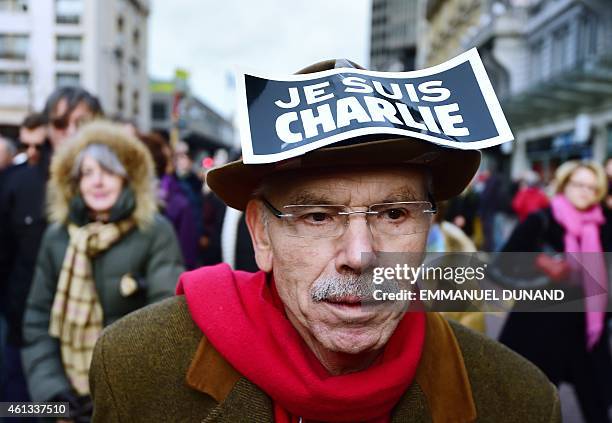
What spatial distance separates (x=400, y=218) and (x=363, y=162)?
18 cm

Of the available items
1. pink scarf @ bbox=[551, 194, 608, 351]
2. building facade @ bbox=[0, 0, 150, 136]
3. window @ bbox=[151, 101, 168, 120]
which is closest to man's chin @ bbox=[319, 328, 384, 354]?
pink scarf @ bbox=[551, 194, 608, 351]

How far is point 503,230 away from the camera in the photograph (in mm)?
11773

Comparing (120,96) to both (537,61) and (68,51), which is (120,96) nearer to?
(68,51)

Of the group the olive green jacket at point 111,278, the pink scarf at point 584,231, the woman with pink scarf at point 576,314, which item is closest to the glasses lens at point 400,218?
the olive green jacket at point 111,278

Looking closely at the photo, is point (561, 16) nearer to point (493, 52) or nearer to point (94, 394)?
point (493, 52)

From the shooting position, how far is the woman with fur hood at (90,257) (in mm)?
2627

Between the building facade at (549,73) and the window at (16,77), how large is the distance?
9.17 meters

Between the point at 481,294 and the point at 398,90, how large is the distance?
53 cm

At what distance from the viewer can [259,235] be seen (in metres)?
1.66

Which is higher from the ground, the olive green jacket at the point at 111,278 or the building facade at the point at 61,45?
the building facade at the point at 61,45

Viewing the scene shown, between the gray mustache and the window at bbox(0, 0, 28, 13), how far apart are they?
3.25 metres

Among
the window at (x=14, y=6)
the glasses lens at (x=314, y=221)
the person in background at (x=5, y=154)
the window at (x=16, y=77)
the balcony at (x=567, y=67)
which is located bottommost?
the glasses lens at (x=314, y=221)

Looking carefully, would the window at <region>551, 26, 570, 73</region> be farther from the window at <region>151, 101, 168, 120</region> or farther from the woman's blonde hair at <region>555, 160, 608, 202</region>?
the window at <region>151, 101, 168, 120</region>

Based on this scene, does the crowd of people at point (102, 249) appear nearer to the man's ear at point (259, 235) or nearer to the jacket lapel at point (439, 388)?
the man's ear at point (259, 235)
